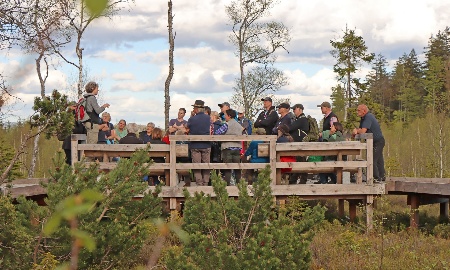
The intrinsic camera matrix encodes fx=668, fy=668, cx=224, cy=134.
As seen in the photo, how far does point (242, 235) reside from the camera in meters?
7.02

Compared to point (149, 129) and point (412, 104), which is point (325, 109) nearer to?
point (149, 129)

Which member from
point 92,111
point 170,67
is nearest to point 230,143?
point 92,111

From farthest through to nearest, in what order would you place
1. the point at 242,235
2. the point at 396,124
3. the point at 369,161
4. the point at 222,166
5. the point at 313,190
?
the point at 396,124 < the point at 313,190 < the point at 369,161 < the point at 222,166 < the point at 242,235

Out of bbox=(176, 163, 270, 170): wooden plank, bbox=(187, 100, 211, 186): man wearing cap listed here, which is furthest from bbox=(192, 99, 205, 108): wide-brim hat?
bbox=(176, 163, 270, 170): wooden plank

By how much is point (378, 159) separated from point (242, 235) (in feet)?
22.5

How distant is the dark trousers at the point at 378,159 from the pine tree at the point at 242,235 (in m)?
5.90

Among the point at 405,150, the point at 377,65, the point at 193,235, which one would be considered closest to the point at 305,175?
the point at 193,235

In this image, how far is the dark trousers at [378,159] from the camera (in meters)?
13.0

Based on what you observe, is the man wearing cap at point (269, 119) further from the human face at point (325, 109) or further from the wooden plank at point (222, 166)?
the wooden plank at point (222, 166)

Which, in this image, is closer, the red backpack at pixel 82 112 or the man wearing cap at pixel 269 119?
the red backpack at pixel 82 112

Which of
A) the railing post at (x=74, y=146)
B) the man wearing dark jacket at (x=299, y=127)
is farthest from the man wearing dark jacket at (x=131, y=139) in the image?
the man wearing dark jacket at (x=299, y=127)

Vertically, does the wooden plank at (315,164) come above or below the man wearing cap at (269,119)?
below

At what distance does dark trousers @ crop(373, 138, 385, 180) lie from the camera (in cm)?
1298

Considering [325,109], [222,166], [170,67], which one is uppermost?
[170,67]
